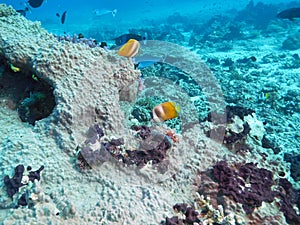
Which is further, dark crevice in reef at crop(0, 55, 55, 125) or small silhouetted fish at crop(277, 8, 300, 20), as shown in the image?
small silhouetted fish at crop(277, 8, 300, 20)

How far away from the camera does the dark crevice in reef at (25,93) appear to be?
396 centimetres

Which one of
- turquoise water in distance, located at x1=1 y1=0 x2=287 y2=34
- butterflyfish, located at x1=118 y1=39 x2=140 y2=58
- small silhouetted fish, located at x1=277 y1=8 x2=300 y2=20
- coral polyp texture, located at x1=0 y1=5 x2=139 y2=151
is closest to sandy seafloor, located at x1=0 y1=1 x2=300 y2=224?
coral polyp texture, located at x1=0 y1=5 x2=139 y2=151

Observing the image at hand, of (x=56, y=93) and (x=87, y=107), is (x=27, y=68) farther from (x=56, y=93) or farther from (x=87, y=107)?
(x=87, y=107)

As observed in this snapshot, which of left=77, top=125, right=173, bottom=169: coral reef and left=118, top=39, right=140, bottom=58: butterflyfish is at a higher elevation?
left=118, top=39, right=140, bottom=58: butterflyfish

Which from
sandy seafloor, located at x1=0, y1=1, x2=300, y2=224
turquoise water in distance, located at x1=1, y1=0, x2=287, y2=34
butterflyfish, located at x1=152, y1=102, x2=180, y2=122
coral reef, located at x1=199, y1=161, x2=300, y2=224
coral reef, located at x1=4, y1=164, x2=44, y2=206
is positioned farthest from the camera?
turquoise water in distance, located at x1=1, y1=0, x2=287, y2=34

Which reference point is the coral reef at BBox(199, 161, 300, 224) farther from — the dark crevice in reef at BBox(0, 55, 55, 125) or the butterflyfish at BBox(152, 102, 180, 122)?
the dark crevice in reef at BBox(0, 55, 55, 125)

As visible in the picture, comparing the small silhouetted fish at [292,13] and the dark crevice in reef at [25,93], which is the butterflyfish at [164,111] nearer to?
the dark crevice in reef at [25,93]

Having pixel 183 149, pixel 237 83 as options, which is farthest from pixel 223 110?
pixel 237 83

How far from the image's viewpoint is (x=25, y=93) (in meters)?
4.14

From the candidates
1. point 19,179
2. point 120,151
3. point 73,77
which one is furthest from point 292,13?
point 19,179

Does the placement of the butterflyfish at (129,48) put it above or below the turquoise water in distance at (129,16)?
above

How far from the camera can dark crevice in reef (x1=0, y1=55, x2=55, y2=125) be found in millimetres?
3957

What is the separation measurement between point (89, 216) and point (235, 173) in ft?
5.90

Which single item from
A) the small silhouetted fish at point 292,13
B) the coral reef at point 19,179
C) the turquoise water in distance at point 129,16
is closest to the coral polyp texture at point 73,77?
the coral reef at point 19,179
